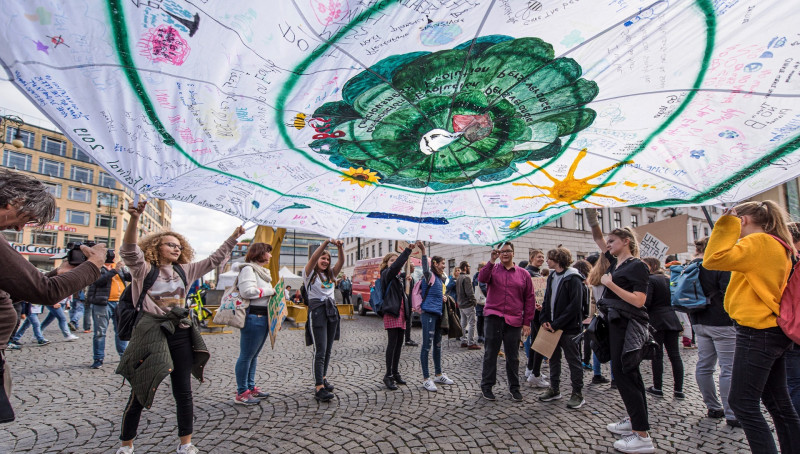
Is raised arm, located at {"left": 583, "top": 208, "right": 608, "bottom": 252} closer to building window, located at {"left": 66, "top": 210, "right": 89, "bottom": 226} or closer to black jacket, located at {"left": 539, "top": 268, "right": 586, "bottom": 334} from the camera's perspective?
black jacket, located at {"left": 539, "top": 268, "right": 586, "bottom": 334}

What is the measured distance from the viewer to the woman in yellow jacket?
2.40m

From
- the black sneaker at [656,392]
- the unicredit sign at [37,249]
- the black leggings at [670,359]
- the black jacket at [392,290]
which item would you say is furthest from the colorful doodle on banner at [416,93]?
the unicredit sign at [37,249]

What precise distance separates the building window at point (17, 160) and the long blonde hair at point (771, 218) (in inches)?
2285

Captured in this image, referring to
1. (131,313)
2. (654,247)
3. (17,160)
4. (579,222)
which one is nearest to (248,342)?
(131,313)

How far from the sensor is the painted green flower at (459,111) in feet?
7.38

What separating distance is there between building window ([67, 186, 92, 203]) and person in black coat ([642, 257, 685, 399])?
203ft

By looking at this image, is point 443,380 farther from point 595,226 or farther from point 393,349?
point 595,226

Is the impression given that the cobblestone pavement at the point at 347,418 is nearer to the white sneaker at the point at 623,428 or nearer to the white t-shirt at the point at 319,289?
the white sneaker at the point at 623,428

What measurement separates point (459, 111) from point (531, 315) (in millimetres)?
3283

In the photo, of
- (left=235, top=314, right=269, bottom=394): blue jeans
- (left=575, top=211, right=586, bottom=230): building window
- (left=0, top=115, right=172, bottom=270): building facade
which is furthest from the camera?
(left=0, top=115, right=172, bottom=270): building facade

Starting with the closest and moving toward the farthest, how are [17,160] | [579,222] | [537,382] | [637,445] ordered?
[637,445] < [537,382] < [579,222] < [17,160]

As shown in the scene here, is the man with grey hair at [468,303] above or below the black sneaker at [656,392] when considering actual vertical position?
above

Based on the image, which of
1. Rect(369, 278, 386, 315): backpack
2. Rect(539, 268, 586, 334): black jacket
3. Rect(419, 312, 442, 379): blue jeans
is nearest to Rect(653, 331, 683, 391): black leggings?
Rect(539, 268, 586, 334): black jacket

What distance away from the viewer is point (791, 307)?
7.87ft
